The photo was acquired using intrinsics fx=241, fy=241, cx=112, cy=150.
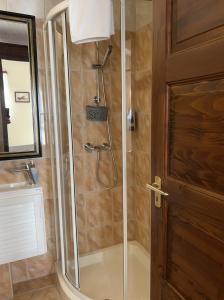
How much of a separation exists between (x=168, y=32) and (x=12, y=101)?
1290 millimetres

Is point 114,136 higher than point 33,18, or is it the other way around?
point 33,18

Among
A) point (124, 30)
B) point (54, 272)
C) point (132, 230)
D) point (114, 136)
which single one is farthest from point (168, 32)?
point (54, 272)

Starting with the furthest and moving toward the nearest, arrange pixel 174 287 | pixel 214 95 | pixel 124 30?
pixel 124 30
pixel 174 287
pixel 214 95

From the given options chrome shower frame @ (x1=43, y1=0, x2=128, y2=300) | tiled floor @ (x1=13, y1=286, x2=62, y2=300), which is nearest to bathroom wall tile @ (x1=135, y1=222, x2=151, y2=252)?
chrome shower frame @ (x1=43, y1=0, x2=128, y2=300)

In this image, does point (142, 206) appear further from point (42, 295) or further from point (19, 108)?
point (19, 108)

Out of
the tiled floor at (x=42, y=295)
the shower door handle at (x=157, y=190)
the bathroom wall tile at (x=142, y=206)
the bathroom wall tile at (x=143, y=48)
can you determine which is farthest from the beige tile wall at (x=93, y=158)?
the shower door handle at (x=157, y=190)

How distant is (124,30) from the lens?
161 cm

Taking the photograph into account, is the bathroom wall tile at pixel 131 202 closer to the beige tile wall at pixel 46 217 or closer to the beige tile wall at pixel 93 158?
the beige tile wall at pixel 93 158

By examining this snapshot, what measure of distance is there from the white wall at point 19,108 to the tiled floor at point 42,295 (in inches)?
47.6

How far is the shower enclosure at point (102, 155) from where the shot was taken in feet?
5.74

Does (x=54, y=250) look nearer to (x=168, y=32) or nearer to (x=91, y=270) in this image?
(x=91, y=270)

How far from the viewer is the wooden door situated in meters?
0.86

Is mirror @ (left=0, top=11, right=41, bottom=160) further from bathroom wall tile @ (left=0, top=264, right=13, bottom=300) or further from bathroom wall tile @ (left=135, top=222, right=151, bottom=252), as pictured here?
bathroom wall tile @ (left=135, top=222, right=151, bottom=252)

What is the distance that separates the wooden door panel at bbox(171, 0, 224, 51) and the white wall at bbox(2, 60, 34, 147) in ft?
4.11
